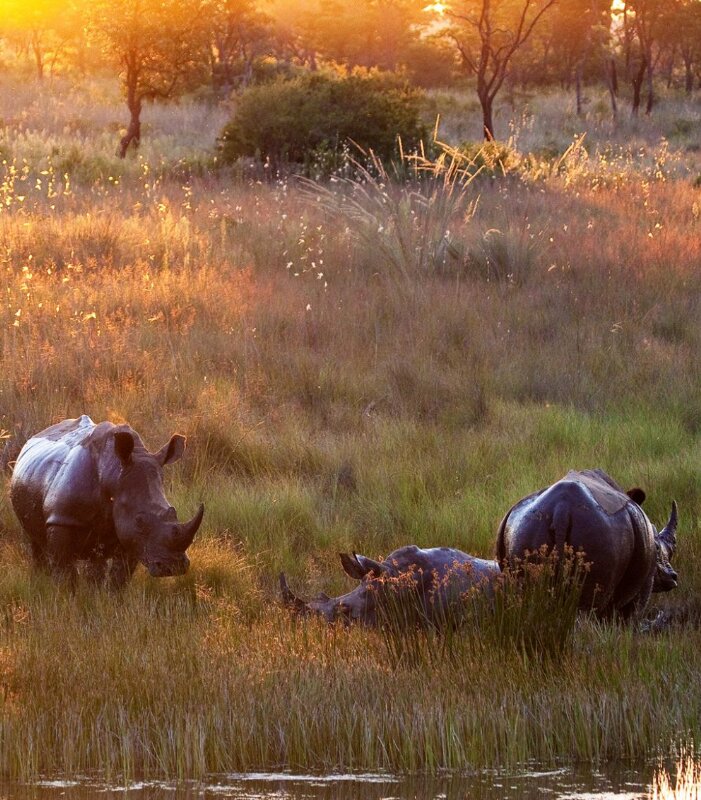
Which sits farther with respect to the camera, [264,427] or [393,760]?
[264,427]

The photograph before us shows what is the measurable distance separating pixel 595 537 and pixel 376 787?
143 centimetres

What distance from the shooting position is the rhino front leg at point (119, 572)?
5527 millimetres

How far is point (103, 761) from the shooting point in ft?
12.5

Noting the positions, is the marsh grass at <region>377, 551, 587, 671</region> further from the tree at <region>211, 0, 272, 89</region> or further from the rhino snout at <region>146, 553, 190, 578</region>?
the tree at <region>211, 0, 272, 89</region>

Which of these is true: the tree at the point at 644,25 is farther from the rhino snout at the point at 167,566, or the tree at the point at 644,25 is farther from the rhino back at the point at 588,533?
the rhino snout at the point at 167,566

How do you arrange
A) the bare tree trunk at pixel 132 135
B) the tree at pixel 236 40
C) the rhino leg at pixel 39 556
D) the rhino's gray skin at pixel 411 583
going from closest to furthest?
1. the rhino's gray skin at pixel 411 583
2. the rhino leg at pixel 39 556
3. the bare tree trunk at pixel 132 135
4. the tree at pixel 236 40

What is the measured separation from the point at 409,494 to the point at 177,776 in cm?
358

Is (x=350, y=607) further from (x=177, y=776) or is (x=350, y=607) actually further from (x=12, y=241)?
(x=12, y=241)

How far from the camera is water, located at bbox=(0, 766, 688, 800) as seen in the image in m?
3.61

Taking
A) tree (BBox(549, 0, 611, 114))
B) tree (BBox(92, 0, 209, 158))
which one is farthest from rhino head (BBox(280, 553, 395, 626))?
tree (BBox(549, 0, 611, 114))

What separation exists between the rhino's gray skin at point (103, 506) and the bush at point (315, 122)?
14.0 m

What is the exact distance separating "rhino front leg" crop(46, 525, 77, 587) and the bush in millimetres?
14188

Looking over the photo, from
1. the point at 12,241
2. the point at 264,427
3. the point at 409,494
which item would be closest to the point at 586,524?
the point at 409,494

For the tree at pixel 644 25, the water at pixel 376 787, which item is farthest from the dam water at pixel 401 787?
the tree at pixel 644 25
